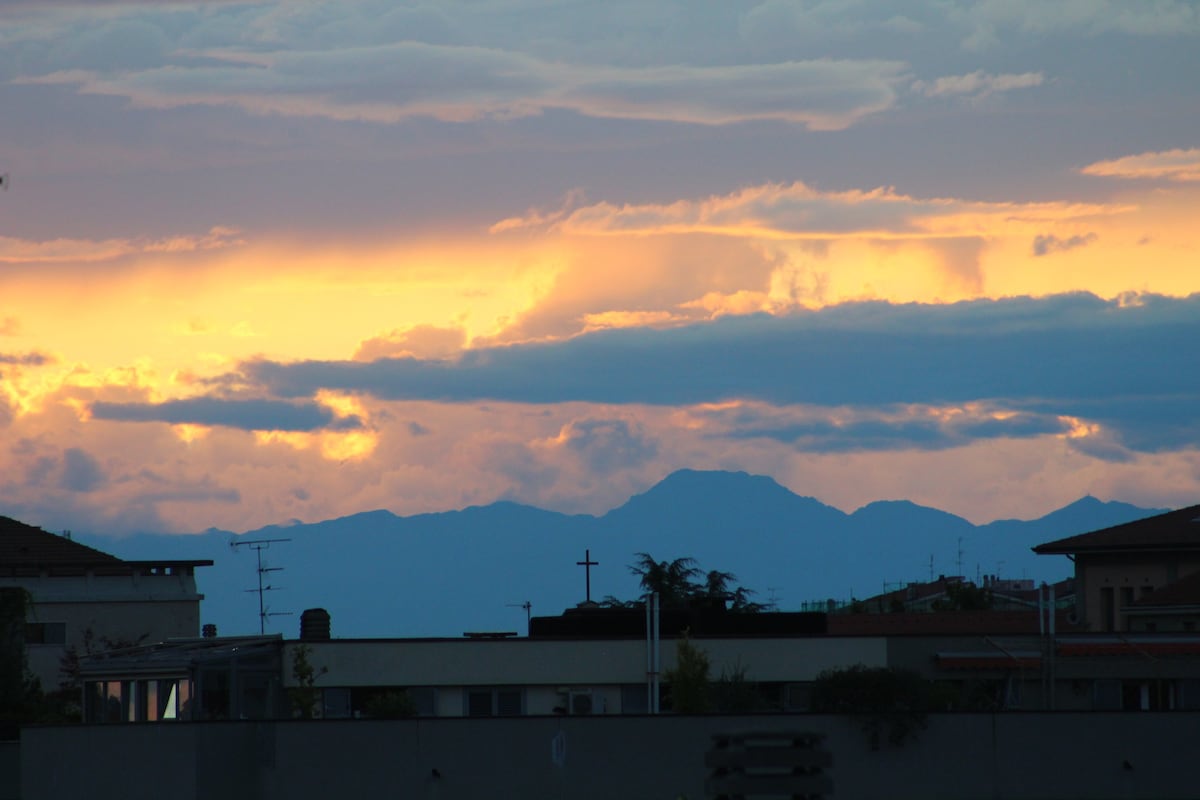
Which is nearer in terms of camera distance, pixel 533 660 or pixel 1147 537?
pixel 533 660

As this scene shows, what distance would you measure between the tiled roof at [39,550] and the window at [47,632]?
342cm

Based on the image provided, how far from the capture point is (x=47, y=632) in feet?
308

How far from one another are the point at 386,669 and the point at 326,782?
9.65 metres

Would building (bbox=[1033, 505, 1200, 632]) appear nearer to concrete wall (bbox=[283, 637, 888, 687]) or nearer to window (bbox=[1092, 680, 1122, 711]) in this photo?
window (bbox=[1092, 680, 1122, 711])

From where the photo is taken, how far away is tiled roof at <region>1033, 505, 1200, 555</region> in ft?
265

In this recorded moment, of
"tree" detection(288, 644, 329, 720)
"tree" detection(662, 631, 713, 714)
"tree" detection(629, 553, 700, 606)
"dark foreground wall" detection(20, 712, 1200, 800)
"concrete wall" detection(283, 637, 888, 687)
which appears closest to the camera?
"dark foreground wall" detection(20, 712, 1200, 800)

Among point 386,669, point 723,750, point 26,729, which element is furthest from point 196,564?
point 723,750

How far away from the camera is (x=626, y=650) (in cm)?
5606

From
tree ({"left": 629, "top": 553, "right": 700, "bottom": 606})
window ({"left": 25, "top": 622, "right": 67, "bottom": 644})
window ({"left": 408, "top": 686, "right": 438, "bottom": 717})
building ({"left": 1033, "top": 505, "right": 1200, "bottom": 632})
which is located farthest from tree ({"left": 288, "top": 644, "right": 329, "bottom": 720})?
tree ({"left": 629, "top": 553, "right": 700, "bottom": 606})

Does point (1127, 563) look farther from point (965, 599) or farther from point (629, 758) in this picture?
point (965, 599)

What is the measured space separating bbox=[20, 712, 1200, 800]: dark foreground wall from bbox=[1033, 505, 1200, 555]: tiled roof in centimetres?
3615

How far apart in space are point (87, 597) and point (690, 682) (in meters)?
50.9

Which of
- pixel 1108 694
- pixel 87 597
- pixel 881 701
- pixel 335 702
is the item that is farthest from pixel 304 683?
pixel 87 597

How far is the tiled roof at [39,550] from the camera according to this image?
96500 mm
